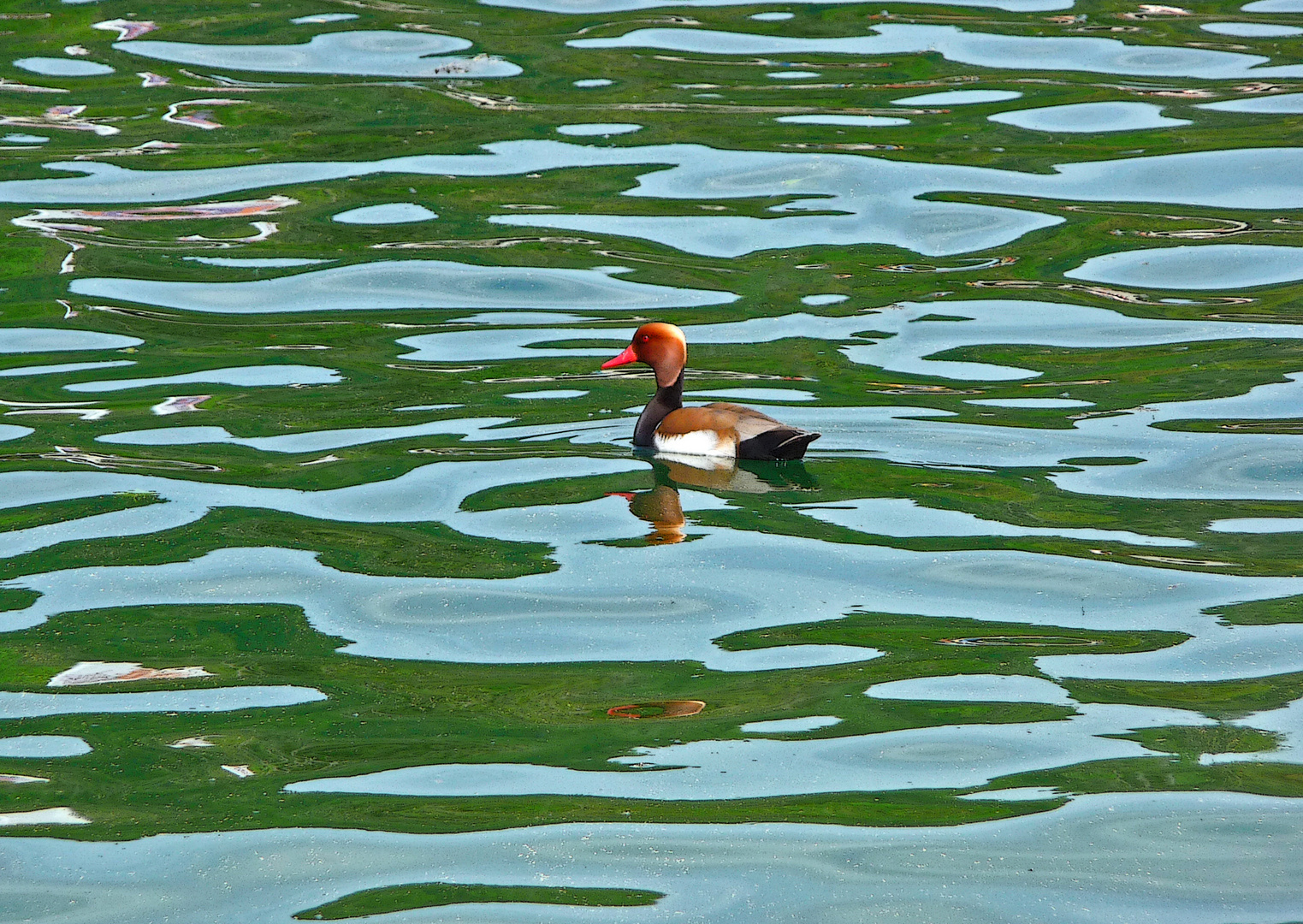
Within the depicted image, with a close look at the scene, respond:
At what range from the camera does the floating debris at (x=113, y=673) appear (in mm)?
6246

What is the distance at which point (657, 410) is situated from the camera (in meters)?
8.84

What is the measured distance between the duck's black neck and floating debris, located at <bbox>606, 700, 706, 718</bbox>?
3.00m

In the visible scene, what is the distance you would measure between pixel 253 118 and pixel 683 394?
6656 millimetres

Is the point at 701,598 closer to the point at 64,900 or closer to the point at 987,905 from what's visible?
the point at 987,905

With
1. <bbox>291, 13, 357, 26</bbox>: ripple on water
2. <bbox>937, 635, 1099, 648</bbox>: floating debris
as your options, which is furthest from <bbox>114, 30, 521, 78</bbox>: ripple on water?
<bbox>937, 635, 1099, 648</bbox>: floating debris

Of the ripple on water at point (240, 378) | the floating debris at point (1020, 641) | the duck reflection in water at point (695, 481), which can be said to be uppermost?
the ripple on water at point (240, 378)

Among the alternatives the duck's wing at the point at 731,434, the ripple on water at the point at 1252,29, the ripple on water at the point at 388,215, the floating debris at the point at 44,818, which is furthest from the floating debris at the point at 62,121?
the floating debris at the point at 44,818

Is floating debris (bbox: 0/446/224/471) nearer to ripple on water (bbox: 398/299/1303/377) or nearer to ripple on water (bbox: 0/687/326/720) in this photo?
ripple on water (bbox: 398/299/1303/377)

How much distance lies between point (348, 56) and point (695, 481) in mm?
8949

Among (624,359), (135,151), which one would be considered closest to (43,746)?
(624,359)

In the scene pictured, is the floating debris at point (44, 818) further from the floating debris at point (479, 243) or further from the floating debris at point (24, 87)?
the floating debris at point (24, 87)

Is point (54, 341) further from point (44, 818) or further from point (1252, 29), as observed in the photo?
point (1252, 29)

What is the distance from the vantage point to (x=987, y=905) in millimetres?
4742

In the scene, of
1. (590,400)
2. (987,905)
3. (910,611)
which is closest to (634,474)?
(590,400)
